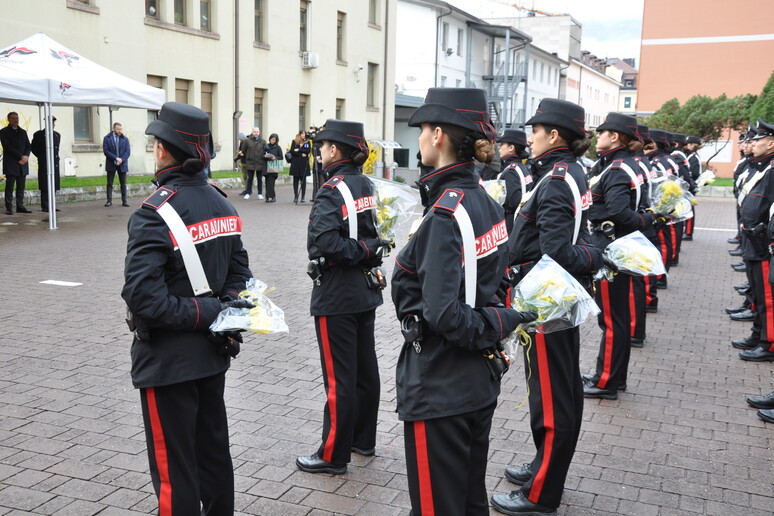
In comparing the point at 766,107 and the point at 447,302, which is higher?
the point at 766,107

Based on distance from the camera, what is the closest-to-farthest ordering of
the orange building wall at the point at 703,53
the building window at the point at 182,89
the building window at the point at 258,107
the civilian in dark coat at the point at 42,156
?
the civilian in dark coat at the point at 42,156 → the building window at the point at 182,89 → the building window at the point at 258,107 → the orange building wall at the point at 703,53

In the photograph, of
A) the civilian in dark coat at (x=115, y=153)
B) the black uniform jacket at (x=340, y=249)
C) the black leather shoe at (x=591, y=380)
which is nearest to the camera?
the black uniform jacket at (x=340, y=249)

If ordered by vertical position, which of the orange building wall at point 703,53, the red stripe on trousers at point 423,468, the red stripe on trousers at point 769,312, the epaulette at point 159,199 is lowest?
the red stripe on trousers at point 769,312

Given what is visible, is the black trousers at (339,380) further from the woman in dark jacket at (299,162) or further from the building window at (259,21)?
the building window at (259,21)

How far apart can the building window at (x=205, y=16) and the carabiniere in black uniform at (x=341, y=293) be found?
23533mm

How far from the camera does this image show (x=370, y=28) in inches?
1409

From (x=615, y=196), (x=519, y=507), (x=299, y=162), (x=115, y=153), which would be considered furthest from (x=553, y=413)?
(x=299, y=162)

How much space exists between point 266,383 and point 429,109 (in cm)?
375

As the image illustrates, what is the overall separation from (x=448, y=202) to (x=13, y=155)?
1533 centimetres

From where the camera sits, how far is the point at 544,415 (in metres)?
4.20

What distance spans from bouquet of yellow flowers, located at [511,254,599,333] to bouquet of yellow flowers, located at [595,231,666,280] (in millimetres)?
1451

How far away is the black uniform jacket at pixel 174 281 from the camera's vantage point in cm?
310

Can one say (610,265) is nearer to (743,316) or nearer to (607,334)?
(607,334)

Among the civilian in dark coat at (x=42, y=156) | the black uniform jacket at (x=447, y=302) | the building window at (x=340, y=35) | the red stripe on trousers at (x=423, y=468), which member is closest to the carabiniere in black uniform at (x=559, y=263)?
the black uniform jacket at (x=447, y=302)
